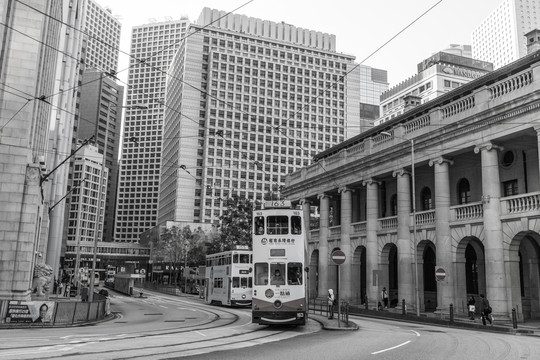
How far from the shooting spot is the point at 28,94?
96.1ft

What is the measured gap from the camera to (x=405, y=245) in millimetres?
34625

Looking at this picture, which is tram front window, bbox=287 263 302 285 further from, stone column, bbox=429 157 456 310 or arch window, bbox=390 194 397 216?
arch window, bbox=390 194 397 216

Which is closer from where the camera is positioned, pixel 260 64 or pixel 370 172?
pixel 370 172

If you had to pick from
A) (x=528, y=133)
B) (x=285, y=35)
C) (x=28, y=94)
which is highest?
(x=285, y=35)

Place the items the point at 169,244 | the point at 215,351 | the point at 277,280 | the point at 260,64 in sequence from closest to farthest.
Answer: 1. the point at 215,351
2. the point at 277,280
3. the point at 169,244
4. the point at 260,64

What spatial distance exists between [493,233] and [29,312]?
2445cm

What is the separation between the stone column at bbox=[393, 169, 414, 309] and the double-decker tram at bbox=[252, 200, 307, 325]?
15827 mm

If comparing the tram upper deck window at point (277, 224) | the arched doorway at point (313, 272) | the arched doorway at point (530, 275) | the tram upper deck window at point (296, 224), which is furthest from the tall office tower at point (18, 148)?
the arched doorway at point (530, 275)

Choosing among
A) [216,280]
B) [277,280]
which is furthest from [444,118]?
[216,280]

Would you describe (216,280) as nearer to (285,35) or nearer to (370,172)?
(370,172)

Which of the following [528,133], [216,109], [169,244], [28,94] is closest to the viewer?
[528,133]

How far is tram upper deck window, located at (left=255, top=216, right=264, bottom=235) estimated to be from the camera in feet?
68.1

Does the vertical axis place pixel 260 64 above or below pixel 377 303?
above

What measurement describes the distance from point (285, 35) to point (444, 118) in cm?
12715
